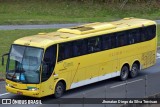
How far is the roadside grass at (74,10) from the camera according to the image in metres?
49.9

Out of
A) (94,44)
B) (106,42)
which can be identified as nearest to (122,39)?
(106,42)

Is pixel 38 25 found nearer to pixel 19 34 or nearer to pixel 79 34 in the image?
pixel 19 34

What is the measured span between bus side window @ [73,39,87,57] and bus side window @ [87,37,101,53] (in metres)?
0.35

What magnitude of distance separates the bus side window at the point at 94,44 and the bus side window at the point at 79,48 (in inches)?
13.6

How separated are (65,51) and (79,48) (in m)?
1.03

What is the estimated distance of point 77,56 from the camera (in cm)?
2217

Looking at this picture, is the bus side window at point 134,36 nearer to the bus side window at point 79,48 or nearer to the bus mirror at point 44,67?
the bus side window at point 79,48

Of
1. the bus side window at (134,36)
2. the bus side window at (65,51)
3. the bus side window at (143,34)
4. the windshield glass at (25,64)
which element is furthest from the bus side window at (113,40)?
the windshield glass at (25,64)

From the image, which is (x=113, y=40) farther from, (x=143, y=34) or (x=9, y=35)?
(x=9, y=35)

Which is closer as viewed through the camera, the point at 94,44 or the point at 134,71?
the point at 94,44

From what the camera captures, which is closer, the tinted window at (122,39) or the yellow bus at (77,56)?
the yellow bus at (77,56)

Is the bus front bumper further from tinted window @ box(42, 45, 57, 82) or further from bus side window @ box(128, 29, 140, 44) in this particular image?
bus side window @ box(128, 29, 140, 44)

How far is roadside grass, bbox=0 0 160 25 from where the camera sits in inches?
1965

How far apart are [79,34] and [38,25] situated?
860 inches
